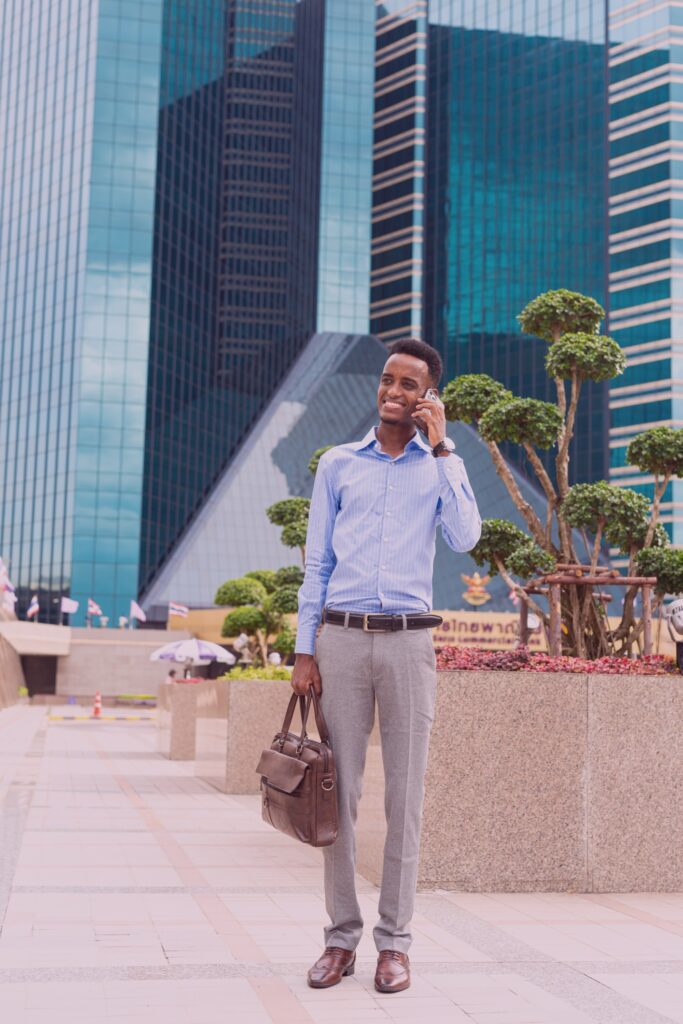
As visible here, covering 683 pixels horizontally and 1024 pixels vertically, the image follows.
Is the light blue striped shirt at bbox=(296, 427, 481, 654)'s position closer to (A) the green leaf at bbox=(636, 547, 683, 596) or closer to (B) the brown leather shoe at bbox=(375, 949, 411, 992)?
(B) the brown leather shoe at bbox=(375, 949, 411, 992)

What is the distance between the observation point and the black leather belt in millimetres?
4926

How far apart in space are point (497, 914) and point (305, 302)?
93085 mm

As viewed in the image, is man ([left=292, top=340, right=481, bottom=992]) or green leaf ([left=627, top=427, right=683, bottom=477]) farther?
green leaf ([left=627, top=427, right=683, bottom=477])

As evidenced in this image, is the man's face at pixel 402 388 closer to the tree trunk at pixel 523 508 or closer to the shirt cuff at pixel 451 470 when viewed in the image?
the shirt cuff at pixel 451 470

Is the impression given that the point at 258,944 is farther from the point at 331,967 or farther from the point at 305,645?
the point at 305,645

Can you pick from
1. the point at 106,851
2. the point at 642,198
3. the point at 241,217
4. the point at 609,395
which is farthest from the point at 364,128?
the point at 106,851

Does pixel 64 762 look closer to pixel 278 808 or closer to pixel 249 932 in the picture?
pixel 249 932

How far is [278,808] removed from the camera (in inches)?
193

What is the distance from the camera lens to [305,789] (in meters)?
4.78

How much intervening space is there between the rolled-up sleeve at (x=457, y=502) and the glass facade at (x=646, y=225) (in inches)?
3493

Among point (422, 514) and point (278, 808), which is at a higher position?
point (422, 514)

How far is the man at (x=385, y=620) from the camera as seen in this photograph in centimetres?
493

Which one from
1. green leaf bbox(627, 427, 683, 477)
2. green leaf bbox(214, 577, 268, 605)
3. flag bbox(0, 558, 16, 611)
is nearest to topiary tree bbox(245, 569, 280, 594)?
green leaf bbox(214, 577, 268, 605)

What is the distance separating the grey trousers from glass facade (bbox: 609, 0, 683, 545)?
292ft
